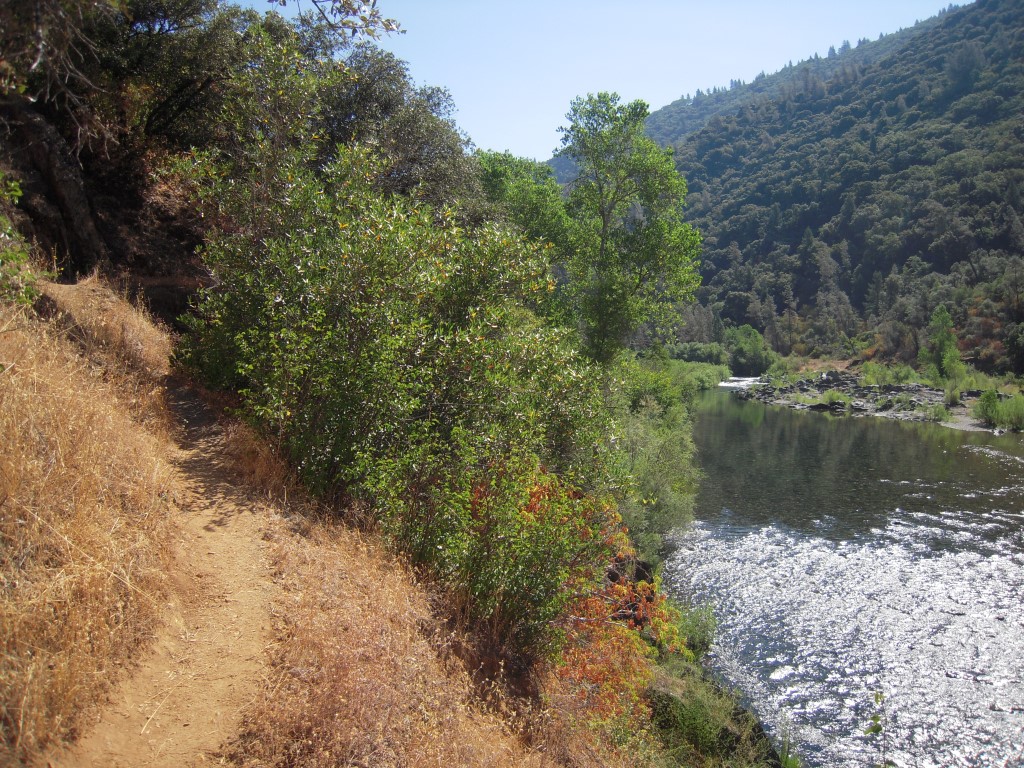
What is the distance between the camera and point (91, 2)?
3.76 metres

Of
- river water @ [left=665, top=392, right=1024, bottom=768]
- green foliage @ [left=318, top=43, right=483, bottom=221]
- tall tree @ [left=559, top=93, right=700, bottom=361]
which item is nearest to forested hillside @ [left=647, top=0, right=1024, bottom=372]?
river water @ [left=665, top=392, right=1024, bottom=768]

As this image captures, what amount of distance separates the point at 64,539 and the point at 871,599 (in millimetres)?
20026

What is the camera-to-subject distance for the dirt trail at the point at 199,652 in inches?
142

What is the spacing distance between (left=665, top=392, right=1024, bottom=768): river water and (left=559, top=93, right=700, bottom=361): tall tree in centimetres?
880

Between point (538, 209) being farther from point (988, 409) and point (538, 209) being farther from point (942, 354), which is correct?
point (942, 354)

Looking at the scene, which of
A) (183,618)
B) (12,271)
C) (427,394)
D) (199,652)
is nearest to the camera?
(199,652)

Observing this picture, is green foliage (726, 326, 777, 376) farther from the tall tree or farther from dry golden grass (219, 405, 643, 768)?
dry golden grass (219, 405, 643, 768)

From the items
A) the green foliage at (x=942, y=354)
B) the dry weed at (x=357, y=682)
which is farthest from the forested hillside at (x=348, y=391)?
the green foliage at (x=942, y=354)

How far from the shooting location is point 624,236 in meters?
24.1

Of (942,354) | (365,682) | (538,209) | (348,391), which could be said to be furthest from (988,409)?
(365,682)

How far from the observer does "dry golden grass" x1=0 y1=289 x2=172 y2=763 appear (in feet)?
11.1

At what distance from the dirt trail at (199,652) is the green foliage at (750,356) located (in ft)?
316

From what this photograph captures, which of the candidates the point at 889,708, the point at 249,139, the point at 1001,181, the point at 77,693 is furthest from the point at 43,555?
the point at 1001,181

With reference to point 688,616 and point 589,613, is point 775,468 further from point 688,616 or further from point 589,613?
point 589,613
